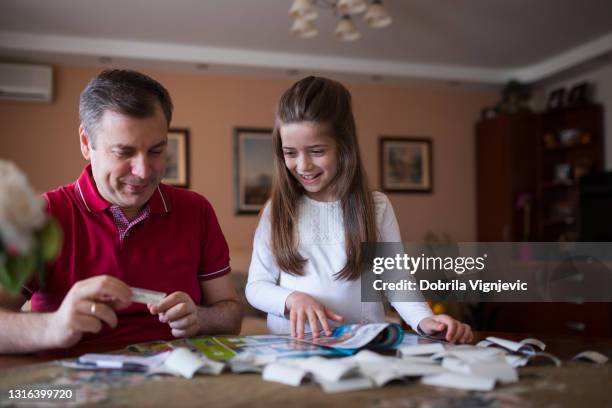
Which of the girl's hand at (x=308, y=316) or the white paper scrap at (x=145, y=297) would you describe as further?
the girl's hand at (x=308, y=316)

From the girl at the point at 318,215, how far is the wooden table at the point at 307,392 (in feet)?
1.96

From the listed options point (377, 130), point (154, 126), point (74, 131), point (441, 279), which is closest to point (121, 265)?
point (154, 126)

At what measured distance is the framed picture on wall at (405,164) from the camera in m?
6.39

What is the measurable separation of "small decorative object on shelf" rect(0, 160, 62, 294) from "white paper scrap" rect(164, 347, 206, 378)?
29 centimetres

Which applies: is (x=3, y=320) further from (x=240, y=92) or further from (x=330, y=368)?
(x=240, y=92)

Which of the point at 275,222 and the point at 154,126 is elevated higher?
the point at 154,126

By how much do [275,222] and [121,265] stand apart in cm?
45

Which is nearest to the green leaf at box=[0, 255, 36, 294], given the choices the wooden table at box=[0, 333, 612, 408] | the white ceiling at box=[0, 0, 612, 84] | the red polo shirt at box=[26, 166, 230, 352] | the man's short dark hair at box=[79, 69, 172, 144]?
the wooden table at box=[0, 333, 612, 408]

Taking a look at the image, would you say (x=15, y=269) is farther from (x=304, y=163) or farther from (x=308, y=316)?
(x=304, y=163)

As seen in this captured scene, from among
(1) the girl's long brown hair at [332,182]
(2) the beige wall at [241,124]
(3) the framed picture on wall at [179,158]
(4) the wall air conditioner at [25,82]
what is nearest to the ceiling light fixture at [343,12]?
(2) the beige wall at [241,124]

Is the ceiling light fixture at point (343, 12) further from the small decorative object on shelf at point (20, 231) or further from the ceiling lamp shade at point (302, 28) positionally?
the small decorative object on shelf at point (20, 231)

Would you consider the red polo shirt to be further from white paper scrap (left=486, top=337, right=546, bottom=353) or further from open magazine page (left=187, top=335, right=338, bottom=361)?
white paper scrap (left=486, top=337, right=546, bottom=353)

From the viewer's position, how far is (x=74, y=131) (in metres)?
5.49

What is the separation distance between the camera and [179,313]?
1.18m
